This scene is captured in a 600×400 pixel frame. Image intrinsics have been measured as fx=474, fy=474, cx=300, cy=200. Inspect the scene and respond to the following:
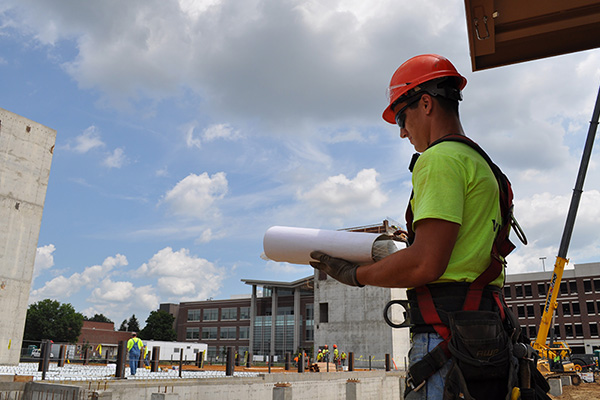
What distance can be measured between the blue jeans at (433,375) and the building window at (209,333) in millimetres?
87845

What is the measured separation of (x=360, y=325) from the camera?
5066 centimetres

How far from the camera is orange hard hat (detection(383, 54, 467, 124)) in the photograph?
206 cm

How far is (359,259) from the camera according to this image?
2.08 meters

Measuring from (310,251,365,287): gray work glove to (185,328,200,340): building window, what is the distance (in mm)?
91134

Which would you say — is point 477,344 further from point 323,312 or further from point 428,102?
point 323,312

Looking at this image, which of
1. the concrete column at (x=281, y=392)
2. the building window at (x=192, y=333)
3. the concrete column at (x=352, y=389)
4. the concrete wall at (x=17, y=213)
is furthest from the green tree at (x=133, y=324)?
the concrete column at (x=281, y=392)

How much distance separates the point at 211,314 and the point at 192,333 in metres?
6.44

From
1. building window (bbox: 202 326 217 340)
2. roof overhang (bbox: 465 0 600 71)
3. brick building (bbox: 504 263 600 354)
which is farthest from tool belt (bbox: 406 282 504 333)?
building window (bbox: 202 326 217 340)

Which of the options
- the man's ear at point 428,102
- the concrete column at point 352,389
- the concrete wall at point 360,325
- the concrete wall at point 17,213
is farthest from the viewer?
the concrete wall at point 360,325

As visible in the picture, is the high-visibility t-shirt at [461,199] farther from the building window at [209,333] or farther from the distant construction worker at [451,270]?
the building window at [209,333]

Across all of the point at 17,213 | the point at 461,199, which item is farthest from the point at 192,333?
the point at 461,199

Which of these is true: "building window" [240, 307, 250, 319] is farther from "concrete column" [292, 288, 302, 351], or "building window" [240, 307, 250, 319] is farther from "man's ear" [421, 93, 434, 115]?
"man's ear" [421, 93, 434, 115]

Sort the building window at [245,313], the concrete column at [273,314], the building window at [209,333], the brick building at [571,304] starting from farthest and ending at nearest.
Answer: the building window at [209,333], the building window at [245,313], the concrete column at [273,314], the brick building at [571,304]

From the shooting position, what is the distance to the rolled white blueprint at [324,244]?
208 centimetres
